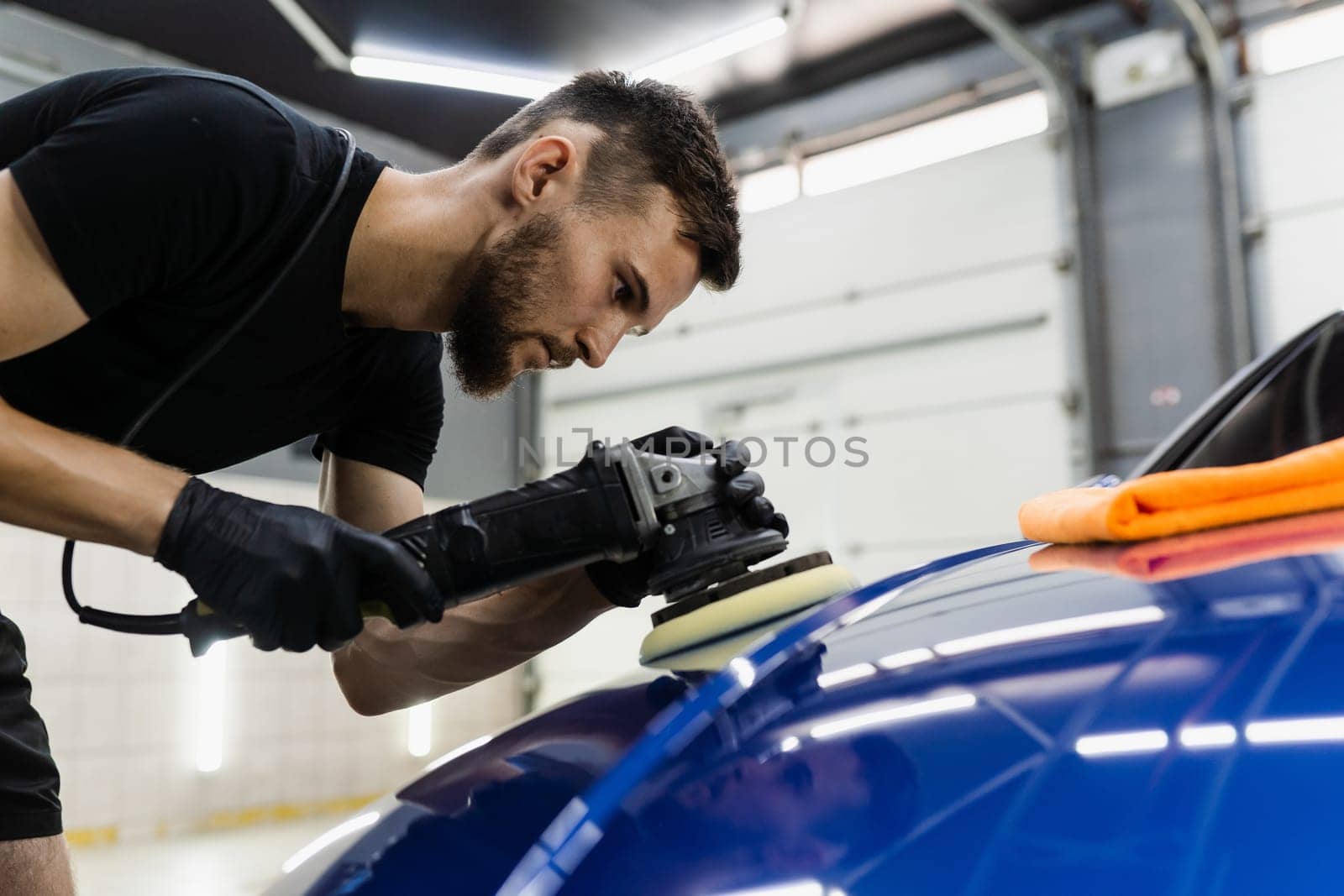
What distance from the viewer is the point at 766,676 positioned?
0.78 metres

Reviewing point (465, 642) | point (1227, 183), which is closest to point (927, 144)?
point (1227, 183)

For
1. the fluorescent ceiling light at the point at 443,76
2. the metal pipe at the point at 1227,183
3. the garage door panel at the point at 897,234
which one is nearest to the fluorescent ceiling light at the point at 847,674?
the fluorescent ceiling light at the point at 443,76

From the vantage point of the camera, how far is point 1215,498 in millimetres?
978

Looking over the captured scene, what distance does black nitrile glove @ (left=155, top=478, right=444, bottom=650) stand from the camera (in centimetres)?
108

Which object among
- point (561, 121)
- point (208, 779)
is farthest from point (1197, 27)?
point (208, 779)

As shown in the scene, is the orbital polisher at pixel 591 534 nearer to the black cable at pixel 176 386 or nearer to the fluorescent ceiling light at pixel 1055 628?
the black cable at pixel 176 386

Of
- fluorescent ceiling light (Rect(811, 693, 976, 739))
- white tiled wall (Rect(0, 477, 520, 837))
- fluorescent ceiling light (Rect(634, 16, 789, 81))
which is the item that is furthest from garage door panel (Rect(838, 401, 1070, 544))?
fluorescent ceiling light (Rect(811, 693, 976, 739))

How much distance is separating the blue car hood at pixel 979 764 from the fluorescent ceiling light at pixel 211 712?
18.7ft

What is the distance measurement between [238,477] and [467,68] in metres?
2.89

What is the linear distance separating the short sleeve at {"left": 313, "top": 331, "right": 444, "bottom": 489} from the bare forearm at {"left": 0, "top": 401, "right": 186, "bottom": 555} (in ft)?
1.93

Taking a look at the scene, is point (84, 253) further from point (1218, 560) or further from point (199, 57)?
point (199, 57)

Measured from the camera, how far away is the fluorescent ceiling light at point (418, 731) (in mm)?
6906

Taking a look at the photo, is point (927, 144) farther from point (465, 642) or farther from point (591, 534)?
point (591, 534)

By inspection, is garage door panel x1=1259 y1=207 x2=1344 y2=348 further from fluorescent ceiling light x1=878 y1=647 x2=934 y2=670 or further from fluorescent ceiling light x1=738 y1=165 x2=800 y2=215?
fluorescent ceiling light x1=878 y1=647 x2=934 y2=670
